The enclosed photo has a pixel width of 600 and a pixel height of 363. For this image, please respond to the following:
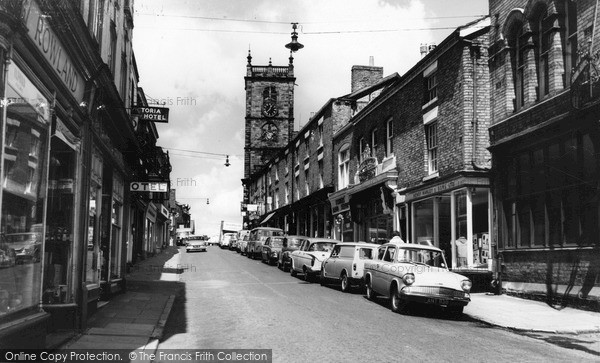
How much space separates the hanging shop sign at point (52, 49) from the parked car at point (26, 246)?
236cm

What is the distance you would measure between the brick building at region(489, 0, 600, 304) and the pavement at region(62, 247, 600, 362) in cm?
96

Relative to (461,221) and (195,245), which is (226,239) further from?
(461,221)

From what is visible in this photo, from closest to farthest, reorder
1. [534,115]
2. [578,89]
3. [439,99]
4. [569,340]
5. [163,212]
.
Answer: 1. [569,340]
2. [578,89]
3. [534,115]
4. [439,99]
5. [163,212]

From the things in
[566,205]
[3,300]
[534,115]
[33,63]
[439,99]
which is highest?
[439,99]

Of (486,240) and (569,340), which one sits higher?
(486,240)

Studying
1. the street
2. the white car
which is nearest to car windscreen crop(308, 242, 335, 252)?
the street

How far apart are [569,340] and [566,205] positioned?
16.7 feet

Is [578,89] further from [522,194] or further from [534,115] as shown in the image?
[522,194]

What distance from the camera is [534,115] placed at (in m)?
15.6

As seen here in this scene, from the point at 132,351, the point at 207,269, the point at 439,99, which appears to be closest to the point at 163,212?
the point at 207,269

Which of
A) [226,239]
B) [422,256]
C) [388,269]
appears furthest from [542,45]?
[226,239]

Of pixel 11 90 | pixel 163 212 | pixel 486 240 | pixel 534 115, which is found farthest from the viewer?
pixel 163 212

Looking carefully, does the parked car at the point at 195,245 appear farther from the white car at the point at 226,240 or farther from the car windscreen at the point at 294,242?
the car windscreen at the point at 294,242

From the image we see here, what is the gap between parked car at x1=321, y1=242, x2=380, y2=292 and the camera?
57.1 ft
